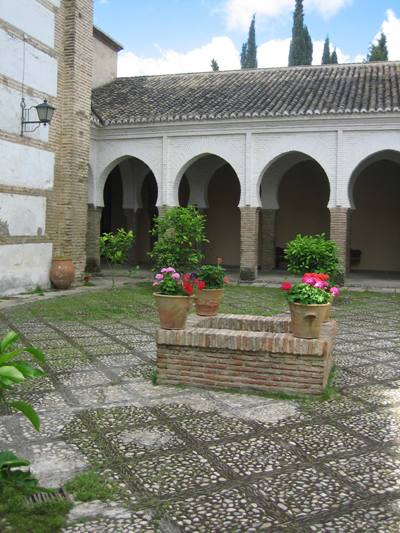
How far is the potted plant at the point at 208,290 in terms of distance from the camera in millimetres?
6444

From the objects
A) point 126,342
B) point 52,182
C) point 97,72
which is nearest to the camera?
point 126,342

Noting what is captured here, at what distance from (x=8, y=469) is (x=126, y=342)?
448 centimetres

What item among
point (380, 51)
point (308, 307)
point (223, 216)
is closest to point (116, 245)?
point (223, 216)

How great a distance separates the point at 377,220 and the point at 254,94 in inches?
251

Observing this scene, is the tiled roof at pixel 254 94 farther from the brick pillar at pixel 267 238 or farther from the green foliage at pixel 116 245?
the green foliage at pixel 116 245

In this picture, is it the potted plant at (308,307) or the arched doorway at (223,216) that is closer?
the potted plant at (308,307)

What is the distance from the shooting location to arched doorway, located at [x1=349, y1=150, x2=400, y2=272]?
19.7m

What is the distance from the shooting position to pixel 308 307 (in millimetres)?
5102

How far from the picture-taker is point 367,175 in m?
19.8

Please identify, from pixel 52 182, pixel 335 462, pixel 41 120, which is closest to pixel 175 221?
pixel 52 182

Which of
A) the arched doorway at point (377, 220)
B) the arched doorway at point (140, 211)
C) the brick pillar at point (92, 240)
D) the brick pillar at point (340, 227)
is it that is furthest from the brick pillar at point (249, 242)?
the arched doorway at point (140, 211)

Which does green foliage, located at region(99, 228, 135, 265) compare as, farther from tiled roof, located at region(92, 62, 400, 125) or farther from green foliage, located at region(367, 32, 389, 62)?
green foliage, located at region(367, 32, 389, 62)

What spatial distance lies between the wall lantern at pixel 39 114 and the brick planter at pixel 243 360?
7347mm

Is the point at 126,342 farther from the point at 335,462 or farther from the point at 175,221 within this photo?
the point at 175,221
